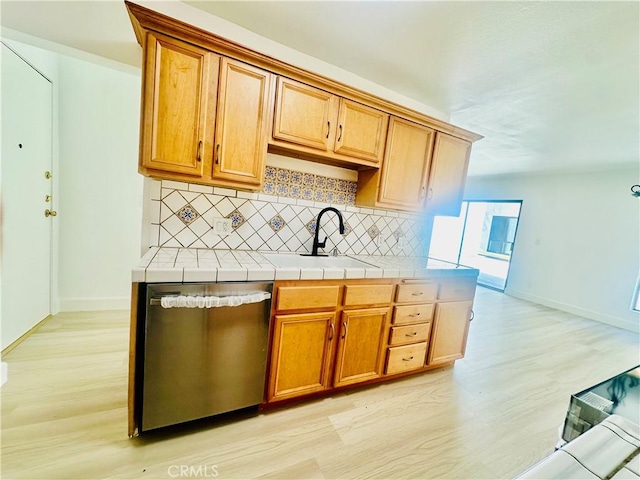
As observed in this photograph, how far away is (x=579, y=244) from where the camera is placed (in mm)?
4441

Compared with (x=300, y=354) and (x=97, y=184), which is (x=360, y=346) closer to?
(x=300, y=354)

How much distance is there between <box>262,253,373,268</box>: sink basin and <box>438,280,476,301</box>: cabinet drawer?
0.67m

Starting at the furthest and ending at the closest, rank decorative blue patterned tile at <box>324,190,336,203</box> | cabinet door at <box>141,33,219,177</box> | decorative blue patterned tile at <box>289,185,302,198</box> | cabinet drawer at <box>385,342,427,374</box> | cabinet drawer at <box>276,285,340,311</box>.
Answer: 1. decorative blue patterned tile at <box>324,190,336,203</box>
2. decorative blue patterned tile at <box>289,185,302,198</box>
3. cabinet drawer at <box>385,342,427,374</box>
4. cabinet drawer at <box>276,285,340,311</box>
5. cabinet door at <box>141,33,219,177</box>

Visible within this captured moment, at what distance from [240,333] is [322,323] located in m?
0.50

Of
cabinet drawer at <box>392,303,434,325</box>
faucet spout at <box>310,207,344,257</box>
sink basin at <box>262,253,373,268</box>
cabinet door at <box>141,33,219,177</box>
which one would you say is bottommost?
cabinet drawer at <box>392,303,434,325</box>

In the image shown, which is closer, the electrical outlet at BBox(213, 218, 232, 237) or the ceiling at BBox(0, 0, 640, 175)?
the ceiling at BBox(0, 0, 640, 175)

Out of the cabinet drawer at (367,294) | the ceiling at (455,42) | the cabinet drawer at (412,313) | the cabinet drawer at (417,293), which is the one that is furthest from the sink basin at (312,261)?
the ceiling at (455,42)

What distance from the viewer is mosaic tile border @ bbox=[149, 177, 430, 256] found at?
5.65ft

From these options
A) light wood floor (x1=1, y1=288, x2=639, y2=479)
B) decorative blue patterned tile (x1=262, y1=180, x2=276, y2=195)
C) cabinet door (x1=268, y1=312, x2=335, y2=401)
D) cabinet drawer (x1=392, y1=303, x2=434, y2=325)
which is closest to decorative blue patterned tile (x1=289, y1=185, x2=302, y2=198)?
decorative blue patterned tile (x1=262, y1=180, x2=276, y2=195)

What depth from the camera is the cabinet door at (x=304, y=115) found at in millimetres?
1665

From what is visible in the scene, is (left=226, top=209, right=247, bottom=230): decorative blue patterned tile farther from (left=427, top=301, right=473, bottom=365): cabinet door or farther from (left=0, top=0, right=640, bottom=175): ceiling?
(left=427, top=301, right=473, bottom=365): cabinet door

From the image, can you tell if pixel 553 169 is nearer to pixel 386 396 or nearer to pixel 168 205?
pixel 386 396

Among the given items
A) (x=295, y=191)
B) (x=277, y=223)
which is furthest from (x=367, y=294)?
(x=295, y=191)

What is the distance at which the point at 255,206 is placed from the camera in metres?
1.94
